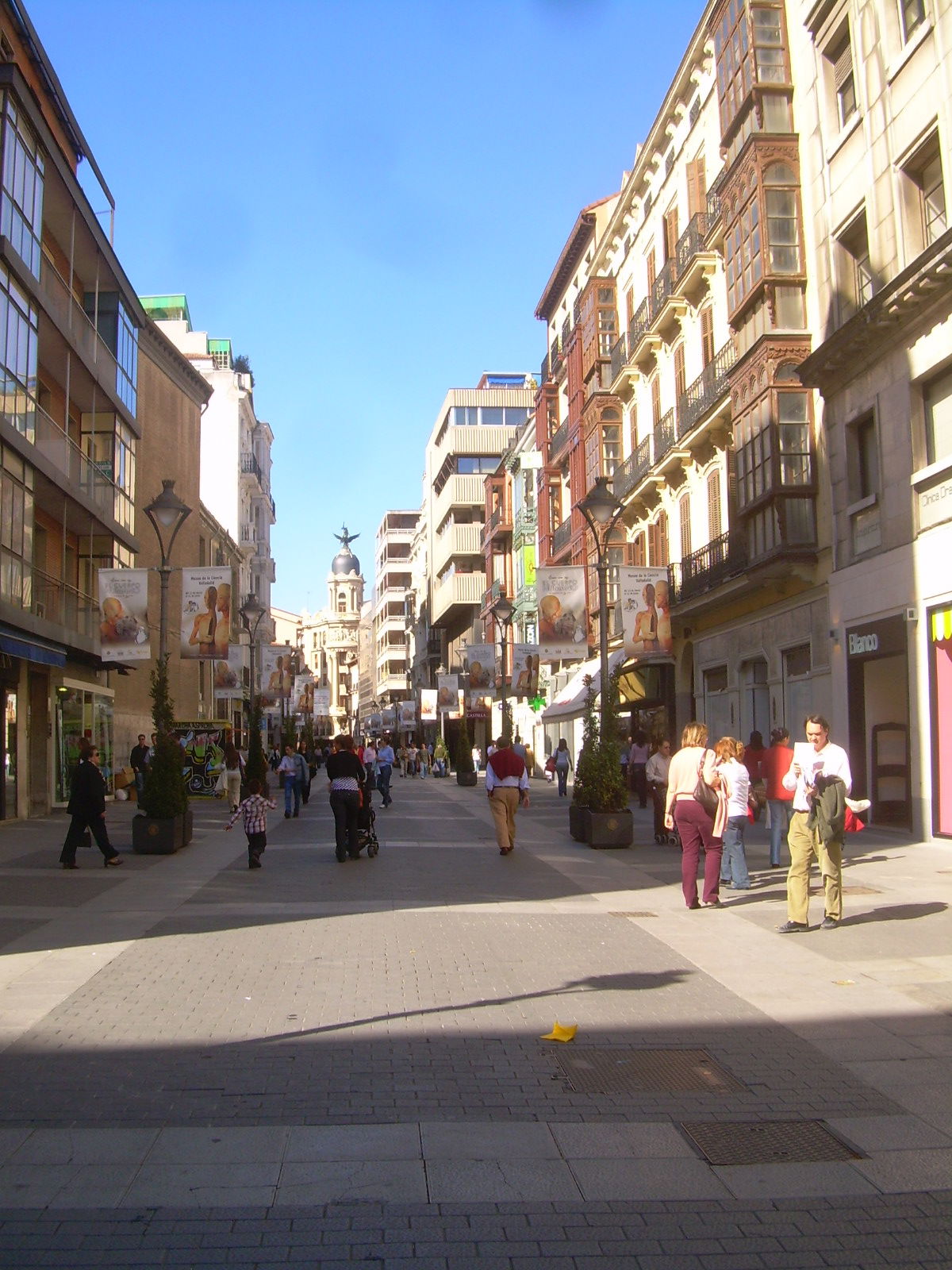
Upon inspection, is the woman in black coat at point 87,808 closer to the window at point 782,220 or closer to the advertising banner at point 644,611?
the advertising banner at point 644,611

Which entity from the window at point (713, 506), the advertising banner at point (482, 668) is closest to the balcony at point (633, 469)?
the window at point (713, 506)

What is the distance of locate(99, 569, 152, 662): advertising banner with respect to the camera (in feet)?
76.4

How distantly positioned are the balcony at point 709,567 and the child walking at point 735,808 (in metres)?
12.6

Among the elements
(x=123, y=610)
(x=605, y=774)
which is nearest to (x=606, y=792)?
(x=605, y=774)

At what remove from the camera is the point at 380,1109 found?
5.85 meters

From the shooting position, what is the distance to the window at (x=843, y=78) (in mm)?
21984

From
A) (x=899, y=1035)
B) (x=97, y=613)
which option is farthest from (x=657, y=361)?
(x=899, y=1035)

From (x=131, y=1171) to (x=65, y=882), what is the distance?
1054 centimetres

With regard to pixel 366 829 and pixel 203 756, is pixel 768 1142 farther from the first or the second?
pixel 203 756

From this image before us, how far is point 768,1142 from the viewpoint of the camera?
542cm

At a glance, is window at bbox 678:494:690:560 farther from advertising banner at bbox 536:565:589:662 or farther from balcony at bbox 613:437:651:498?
advertising banner at bbox 536:565:589:662

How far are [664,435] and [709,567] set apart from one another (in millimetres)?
5845

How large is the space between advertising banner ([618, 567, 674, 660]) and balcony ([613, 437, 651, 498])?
351 inches

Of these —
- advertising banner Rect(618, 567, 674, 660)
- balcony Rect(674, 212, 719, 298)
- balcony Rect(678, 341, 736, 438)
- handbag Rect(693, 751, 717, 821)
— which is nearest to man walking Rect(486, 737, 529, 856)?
handbag Rect(693, 751, 717, 821)
